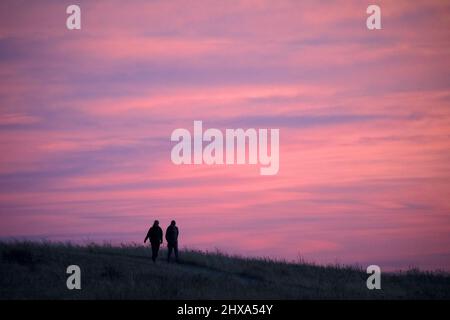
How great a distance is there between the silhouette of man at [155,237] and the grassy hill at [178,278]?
2.05 ft

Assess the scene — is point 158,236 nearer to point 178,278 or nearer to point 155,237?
point 155,237

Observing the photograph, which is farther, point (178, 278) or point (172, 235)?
point (172, 235)

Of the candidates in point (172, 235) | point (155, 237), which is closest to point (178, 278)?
point (155, 237)

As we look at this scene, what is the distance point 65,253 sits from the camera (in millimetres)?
32812

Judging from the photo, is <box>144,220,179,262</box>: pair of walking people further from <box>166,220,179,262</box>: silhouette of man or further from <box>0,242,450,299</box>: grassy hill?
<box>0,242,450,299</box>: grassy hill

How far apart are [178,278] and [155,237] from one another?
4166 millimetres

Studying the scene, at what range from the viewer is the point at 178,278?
3034 cm

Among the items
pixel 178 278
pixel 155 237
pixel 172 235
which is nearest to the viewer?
pixel 178 278

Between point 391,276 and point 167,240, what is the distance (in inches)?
Result: 511

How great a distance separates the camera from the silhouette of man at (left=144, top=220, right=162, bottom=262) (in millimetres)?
34053

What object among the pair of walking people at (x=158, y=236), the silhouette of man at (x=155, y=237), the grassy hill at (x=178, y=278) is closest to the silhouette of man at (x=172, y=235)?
the pair of walking people at (x=158, y=236)

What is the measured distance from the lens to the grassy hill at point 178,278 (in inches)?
1059
